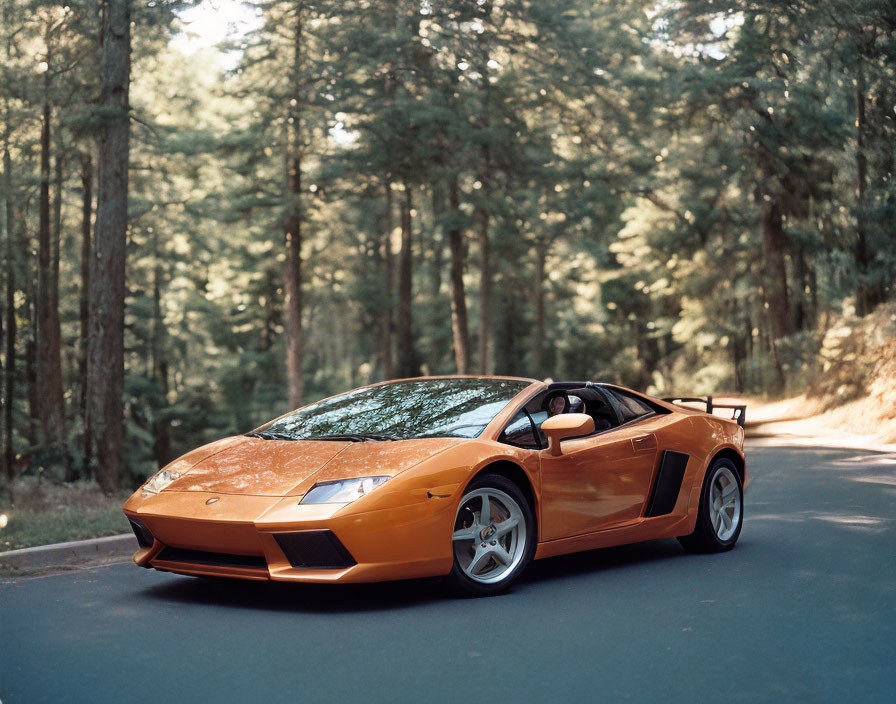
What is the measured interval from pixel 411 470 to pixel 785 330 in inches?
1123

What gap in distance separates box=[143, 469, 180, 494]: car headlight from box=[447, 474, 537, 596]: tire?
189 centimetres

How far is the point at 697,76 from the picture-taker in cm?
2833

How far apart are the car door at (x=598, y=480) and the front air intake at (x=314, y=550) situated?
1535 millimetres

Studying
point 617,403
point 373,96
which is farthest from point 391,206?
point 617,403

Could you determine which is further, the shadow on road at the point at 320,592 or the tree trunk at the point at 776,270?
the tree trunk at the point at 776,270

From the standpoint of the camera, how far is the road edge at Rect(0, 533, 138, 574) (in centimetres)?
759

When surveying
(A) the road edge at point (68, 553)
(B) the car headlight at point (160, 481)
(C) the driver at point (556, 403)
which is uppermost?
(C) the driver at point (556, 403)

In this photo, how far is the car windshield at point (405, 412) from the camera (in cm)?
668

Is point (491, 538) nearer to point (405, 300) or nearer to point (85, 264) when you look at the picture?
point (85, 264)

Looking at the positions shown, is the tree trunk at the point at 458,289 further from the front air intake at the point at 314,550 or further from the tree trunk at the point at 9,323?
the front air intake at the point at 314,550

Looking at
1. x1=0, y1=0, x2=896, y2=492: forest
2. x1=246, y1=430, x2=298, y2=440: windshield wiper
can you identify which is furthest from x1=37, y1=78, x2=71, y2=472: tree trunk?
x1=246, y1=430, x2=298, y2=440: windshield wiper

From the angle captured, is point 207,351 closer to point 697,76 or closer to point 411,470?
point 697,76

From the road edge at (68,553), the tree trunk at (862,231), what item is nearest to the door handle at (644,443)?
the road edge at (68,553)

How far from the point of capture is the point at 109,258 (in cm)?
1741
